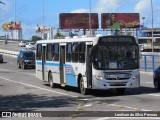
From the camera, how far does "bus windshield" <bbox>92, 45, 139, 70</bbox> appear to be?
1994 cm

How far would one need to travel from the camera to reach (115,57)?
65.9 feet

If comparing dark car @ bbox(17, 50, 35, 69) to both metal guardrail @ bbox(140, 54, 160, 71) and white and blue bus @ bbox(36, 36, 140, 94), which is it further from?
white and blue bus @ bbox(36, 36, 140, 94)

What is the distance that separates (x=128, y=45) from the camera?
67.0 ft

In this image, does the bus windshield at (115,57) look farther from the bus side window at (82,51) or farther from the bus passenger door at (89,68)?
the bus side window at (82,51)

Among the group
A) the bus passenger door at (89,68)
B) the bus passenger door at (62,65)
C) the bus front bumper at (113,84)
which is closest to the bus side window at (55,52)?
the bus passenger door at (62,65)

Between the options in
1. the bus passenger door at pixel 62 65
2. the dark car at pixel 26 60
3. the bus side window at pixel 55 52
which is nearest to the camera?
the bus passenger door at pixel 62 65

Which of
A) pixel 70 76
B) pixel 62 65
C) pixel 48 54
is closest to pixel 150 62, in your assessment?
pixel 48 54

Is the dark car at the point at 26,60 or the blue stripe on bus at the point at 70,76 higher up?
the blue stripe on bus at the point at 70,76

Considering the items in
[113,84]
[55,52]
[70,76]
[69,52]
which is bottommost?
[113,84]

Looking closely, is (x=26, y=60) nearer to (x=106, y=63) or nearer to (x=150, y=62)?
(x=150, y=62)

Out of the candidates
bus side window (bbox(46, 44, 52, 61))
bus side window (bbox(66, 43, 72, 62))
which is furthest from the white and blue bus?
bus side window (bbox(46, 44, 52, 61))

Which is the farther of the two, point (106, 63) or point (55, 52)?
point (55, 52)

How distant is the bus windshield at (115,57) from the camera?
19.9m

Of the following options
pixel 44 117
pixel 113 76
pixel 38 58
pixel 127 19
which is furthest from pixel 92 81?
pixel 127 19
